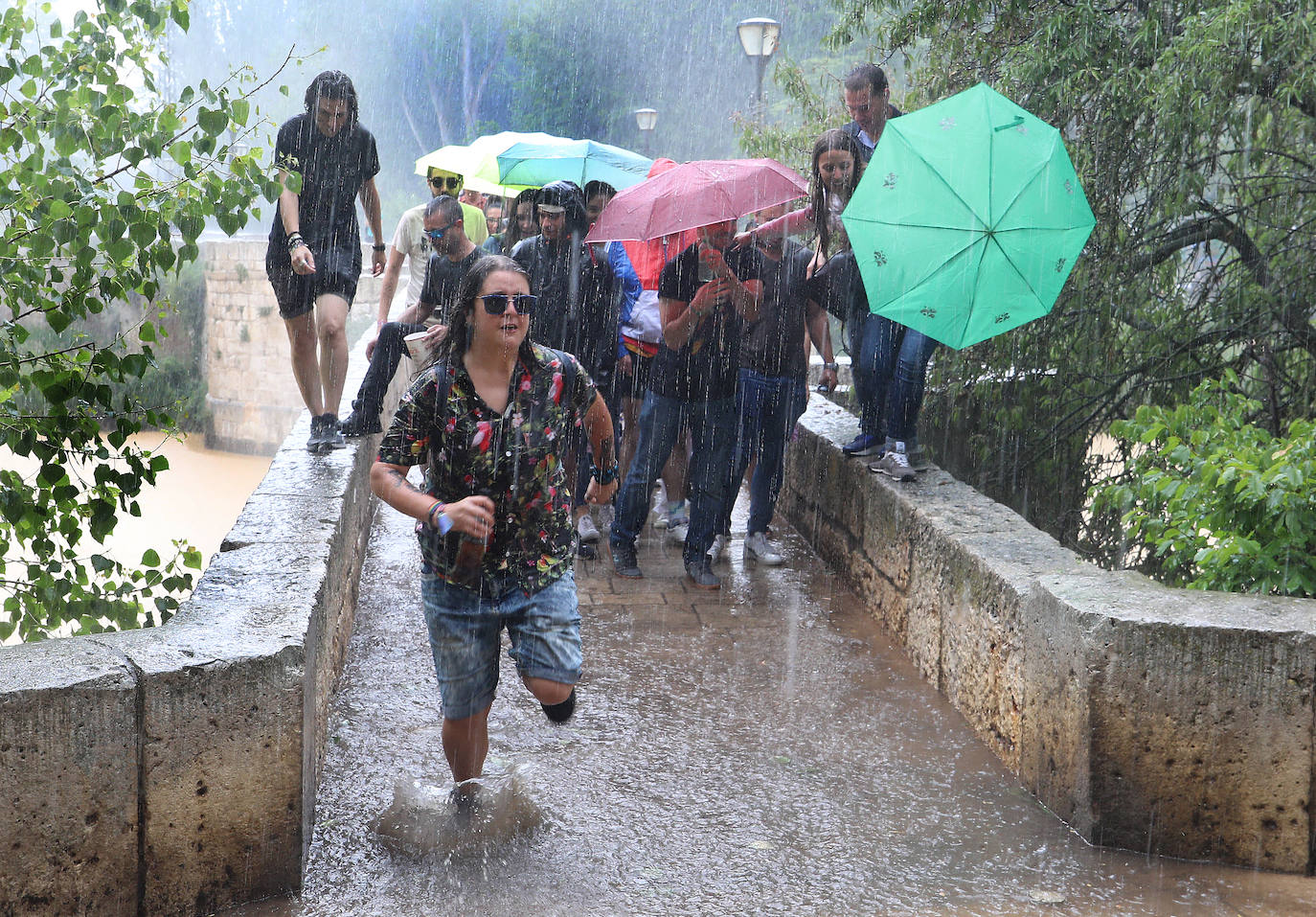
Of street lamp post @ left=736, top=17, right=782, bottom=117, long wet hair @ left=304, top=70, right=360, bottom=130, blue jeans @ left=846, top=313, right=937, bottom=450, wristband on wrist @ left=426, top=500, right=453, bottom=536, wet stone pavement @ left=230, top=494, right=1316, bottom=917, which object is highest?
street lamp post @ left=736, top=17, right=782, bottom=117

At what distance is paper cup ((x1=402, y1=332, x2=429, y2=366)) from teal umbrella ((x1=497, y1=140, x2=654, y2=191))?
163 inches

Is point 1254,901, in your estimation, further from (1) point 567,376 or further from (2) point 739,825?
(1) point 567,376

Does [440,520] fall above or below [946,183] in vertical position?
below

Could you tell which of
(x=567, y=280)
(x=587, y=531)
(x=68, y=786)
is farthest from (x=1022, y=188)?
(x=68, y=786)

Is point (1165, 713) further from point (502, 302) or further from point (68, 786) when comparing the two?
point (68, 786)

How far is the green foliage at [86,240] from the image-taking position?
4.07 metres

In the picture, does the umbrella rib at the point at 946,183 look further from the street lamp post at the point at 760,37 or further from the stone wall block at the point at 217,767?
the street lamp post at the point at 760,37

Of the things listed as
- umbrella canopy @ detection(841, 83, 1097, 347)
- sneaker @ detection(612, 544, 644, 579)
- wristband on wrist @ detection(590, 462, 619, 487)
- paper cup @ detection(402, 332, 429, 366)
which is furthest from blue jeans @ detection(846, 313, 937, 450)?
wristband on wrist @ detection(590, 462, 619, 487)

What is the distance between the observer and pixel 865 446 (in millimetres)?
6570

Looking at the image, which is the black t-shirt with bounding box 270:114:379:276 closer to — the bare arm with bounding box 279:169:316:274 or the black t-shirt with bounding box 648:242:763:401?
the bare arm with bounding box 279:169:316:274

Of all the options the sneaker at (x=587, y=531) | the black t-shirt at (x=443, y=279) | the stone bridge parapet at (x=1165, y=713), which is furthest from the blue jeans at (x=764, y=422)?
the stone bridge parapet at (x=1165, y=713)

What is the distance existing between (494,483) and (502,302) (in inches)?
19.4

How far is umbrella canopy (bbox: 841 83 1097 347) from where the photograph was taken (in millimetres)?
5496

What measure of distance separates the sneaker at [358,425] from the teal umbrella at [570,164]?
392 centimetres
